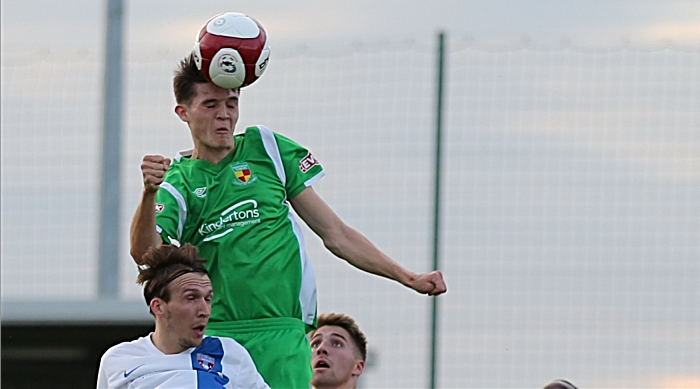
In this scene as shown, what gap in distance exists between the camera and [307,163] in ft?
17.8

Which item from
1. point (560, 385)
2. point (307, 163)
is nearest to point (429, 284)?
point (307, 163)

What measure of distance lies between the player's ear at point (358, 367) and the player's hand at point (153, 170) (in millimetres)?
1820

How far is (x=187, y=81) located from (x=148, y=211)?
61 centimetres

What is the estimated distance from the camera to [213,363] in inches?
193

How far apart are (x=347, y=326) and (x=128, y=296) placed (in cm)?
159

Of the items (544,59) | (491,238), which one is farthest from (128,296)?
(544,59)

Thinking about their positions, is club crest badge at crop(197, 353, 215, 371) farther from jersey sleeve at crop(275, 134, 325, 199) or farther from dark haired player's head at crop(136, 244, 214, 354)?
jersey sleeve at crop(275, 134, 325, 199)

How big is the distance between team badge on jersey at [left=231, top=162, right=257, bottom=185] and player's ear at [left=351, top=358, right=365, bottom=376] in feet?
4.56

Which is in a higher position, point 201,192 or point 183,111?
point 183,111

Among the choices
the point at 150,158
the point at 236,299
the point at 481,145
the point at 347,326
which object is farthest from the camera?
the point at 481,145

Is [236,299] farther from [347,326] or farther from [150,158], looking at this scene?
[347,326]

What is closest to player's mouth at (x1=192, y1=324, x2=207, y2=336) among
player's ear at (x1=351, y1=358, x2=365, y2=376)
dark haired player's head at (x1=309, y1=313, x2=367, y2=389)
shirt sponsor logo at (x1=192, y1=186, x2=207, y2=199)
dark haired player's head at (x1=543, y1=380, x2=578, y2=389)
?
shirt sponsor logo at (x1=192, y1=186, x2=207, y2=199)

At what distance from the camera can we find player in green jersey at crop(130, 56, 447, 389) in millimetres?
5195

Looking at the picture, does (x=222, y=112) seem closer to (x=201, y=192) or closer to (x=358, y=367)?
(x=201, y=192)
